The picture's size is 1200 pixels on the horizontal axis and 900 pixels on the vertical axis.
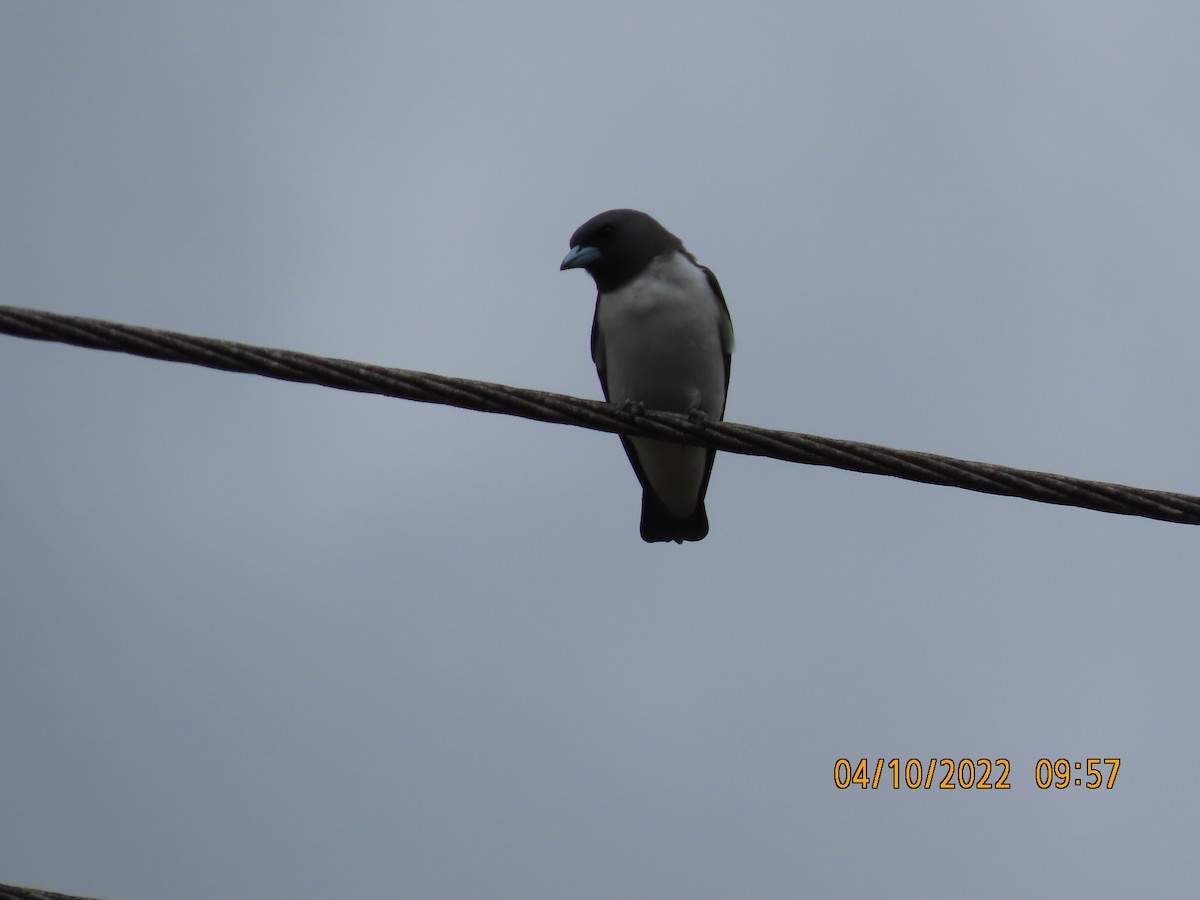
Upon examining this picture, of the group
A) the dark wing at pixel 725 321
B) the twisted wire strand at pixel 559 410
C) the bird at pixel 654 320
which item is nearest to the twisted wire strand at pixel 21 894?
the twisted wire strand at pixel 559 410

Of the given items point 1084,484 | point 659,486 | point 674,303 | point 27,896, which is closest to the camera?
point 27,896

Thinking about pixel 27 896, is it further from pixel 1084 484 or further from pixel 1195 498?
pixel 1195 498

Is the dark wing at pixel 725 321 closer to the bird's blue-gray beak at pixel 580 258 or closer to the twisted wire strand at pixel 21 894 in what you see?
the bird's blue-gray beak at pixel 580 258

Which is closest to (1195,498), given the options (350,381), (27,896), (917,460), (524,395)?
(917,460)

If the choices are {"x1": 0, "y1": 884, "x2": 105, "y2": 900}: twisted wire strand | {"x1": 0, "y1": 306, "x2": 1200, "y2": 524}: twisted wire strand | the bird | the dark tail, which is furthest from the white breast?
{"x1": 0, "y1": 884, "x2": 105, "y2": 900}: twisted wire strand

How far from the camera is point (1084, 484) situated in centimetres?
311

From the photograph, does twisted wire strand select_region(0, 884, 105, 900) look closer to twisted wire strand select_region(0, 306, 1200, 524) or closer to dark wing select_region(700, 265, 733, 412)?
twisted wire strand select_region(0, 306, 1200, 524)

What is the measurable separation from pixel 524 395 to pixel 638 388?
255 cm

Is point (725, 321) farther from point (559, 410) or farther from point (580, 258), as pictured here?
point (559, 410)

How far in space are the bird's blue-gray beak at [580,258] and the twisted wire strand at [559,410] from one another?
8.25ft

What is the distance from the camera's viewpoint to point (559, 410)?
327 centimetres

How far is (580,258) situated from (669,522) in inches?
58.6

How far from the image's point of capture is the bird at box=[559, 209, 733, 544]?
562 centimetres

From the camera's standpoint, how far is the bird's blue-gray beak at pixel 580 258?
585 centimetres
